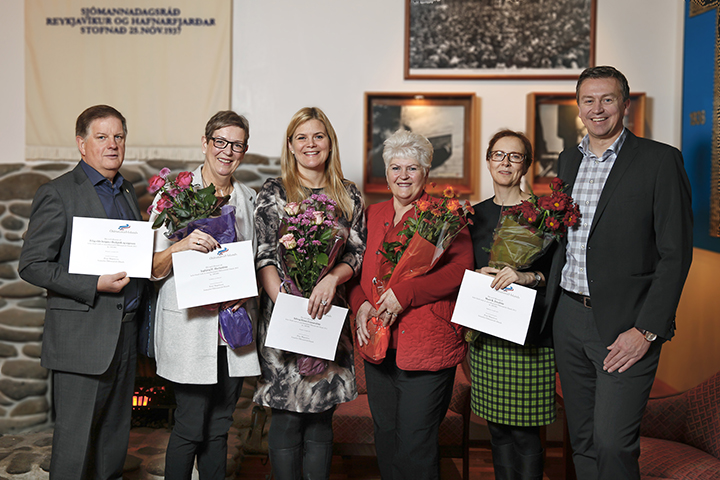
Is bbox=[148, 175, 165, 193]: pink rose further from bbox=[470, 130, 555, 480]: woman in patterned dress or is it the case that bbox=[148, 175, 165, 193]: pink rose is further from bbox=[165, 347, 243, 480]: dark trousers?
bbox=[470, 130, 555, 480]: woman in patterned dress

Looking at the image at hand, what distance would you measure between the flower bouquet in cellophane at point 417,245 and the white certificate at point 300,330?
0.15 metres

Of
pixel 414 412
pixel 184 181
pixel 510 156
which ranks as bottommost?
pixel 414 412

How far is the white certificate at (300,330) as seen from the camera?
1946 mm

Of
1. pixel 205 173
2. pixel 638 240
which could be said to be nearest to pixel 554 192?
pixel 638 240

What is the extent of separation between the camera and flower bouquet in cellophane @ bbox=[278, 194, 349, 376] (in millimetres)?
1885

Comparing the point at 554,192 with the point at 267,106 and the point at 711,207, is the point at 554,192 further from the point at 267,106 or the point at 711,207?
the point at 267,106

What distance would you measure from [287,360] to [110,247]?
77 centimetres

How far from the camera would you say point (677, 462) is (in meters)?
2.19

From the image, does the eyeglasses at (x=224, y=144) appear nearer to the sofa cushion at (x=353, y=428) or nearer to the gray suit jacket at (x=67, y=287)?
the gray suit jacket at (x=67, y=287)

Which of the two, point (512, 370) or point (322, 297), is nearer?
point (322, 297)

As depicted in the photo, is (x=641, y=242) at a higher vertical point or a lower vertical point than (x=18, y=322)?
higher

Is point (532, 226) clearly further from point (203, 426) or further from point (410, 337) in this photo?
point (203, 426)

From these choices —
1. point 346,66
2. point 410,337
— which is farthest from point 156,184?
point 346,66

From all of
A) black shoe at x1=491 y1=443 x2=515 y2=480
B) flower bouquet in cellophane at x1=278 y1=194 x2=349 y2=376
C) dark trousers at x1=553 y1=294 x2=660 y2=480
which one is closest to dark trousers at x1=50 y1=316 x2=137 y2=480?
flower bouquet in cellophane at x1=278 y1=194 x2=349 y2=376
